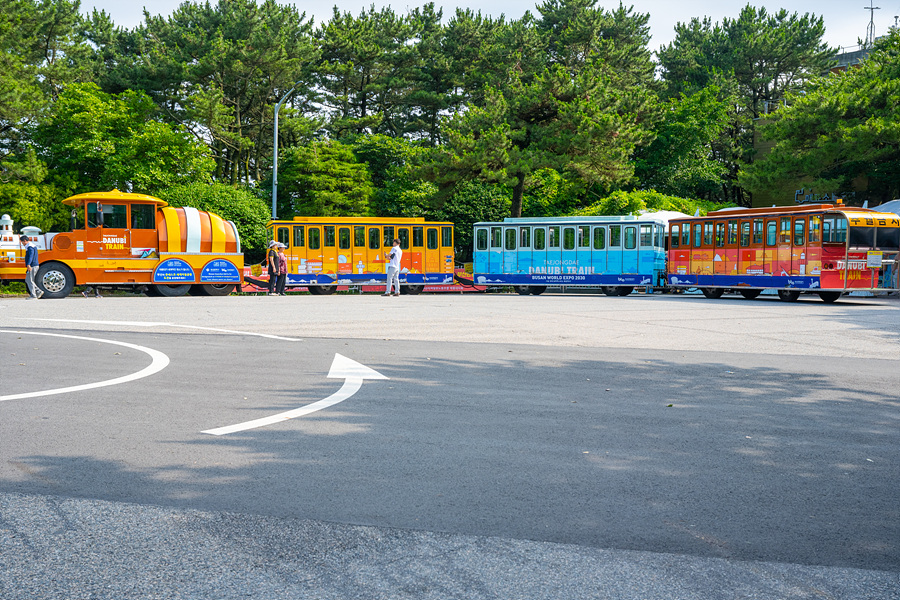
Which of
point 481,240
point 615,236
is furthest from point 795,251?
point 481,240

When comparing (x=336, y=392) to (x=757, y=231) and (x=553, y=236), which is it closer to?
(x=757, y=231)

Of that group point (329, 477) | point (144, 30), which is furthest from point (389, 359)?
point (144, 30)

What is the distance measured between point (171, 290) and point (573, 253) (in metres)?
15.3

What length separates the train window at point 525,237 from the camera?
3366 cm

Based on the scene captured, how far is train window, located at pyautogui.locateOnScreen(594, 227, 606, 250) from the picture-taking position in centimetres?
3247

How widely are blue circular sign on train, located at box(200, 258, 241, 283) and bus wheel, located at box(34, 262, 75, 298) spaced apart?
4.20m

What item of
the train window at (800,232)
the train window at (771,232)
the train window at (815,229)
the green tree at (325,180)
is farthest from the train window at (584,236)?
the green tree at (325,180)

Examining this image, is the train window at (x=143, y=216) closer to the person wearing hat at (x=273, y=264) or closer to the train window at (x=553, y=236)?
the person wearing hat at (x=273, y=264)

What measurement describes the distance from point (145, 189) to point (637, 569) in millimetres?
44054

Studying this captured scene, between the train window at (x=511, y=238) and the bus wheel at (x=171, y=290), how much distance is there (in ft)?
42.1

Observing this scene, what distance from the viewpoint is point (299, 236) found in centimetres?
3152

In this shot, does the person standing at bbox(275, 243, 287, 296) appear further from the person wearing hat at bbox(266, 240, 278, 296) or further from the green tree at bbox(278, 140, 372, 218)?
the green tree at bbox(278, 140, 372, 218)

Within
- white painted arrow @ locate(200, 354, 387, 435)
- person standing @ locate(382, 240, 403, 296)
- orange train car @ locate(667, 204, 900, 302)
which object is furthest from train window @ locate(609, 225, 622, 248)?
white painted arrow @ locate(200, 354, 387, 435)

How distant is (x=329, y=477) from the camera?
16.4ft
